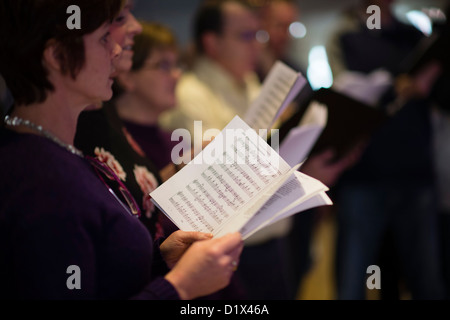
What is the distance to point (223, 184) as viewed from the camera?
89 cm

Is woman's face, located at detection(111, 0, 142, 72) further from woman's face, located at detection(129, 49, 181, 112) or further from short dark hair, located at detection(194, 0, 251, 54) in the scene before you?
short dark hair, located at detection(194, 0, 251, 54)

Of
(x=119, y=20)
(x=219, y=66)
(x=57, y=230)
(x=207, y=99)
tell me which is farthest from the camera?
(x=219, y=66)

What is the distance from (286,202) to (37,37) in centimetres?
49

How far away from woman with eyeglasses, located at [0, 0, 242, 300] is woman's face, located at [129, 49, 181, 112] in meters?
0.80

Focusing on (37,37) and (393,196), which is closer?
(37,37)

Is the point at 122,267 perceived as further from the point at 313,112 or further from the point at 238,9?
the point at 238,9

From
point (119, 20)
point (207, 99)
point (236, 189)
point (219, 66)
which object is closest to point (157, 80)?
point (207, 99)

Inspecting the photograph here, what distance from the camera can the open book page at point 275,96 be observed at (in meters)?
1.13

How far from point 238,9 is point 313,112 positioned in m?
0.91

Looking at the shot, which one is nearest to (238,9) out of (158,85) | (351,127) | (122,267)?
(158,85)

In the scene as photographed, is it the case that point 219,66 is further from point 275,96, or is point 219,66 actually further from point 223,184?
point 223,184

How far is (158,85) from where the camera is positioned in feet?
5.72

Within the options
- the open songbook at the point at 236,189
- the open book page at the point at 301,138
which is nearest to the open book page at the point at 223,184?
the open songbook at the point at 236,189

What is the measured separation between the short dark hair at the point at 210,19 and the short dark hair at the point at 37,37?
1.21 metres
